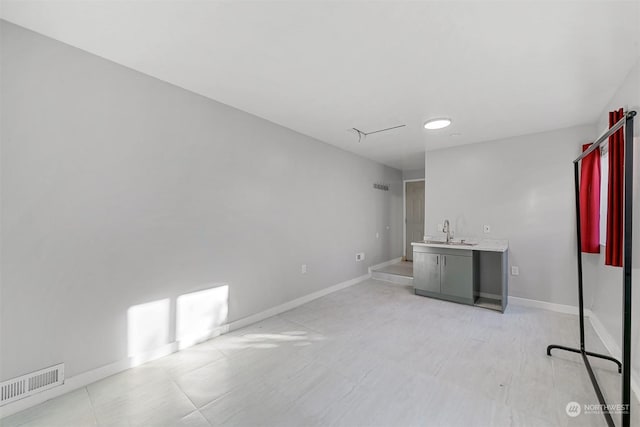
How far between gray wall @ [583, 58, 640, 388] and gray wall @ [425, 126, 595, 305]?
23 cm

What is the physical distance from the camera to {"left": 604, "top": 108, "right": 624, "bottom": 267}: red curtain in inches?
77.8

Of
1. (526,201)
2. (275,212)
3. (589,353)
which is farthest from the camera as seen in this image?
(526,201)

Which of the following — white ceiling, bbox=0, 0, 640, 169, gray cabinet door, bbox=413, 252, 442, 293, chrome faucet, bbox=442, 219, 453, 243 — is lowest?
gray cabinet door, bbox=413, 252, 442, 293

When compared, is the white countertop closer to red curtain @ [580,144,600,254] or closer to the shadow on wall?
red curtain @ [580,144,600,254]

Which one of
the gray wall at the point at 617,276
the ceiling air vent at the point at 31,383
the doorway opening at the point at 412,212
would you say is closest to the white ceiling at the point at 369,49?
the gray wall at the point at 617,276

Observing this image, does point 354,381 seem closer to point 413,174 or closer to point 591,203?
point 591,203

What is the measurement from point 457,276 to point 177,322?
3.57m

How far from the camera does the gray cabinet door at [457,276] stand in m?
3.72

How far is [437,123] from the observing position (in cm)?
324

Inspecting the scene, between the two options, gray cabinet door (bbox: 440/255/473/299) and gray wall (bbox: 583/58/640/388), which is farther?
gray cabinet door (bbox: 440/255/473/299)

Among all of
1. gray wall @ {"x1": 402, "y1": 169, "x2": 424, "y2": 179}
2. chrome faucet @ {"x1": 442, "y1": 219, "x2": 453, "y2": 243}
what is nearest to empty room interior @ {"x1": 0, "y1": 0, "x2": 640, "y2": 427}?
chrome faucet @ {"x1": 442, "y1": 219, "x2": 453, "y2": 243}

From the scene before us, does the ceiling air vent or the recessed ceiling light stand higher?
the recessed ceiling light

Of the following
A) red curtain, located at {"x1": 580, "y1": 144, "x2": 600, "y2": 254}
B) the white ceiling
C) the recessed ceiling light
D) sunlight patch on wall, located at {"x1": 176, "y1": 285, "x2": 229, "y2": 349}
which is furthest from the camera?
the recessed ceiling light

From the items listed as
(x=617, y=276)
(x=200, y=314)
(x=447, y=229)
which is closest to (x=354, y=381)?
(x=200, y=314)
